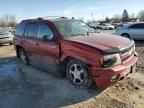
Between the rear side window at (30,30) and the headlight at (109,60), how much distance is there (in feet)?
10.8

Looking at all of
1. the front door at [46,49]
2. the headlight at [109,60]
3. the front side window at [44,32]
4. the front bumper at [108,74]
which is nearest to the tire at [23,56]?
the front door at [46,49]

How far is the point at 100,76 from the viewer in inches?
192

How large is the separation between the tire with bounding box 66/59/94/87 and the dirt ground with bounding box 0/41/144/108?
0.58 ft

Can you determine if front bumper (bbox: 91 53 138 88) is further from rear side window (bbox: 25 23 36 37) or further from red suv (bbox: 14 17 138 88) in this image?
rear side window (bbox: 25 23 36 37)

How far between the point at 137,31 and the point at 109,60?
11.1 m

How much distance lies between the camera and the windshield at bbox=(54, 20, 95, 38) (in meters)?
6.14

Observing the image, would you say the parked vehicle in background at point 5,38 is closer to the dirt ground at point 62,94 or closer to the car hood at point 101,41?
the dirt ground at point 62,94

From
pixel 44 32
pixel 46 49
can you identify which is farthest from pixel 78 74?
pixel 44 32

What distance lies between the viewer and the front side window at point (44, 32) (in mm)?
6191

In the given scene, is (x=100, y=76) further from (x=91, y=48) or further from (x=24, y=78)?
(x=24, y=78)

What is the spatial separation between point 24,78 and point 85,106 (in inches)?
115

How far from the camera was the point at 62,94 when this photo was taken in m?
5.35

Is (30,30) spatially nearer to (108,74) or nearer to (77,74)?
(77,74)

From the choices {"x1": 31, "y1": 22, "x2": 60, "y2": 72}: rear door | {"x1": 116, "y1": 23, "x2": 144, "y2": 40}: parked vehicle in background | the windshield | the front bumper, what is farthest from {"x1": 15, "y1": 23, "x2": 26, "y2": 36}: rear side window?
{"x1": 116, "y1": 23, "x2": 144, "y2": 40}: parked vehicle in background
